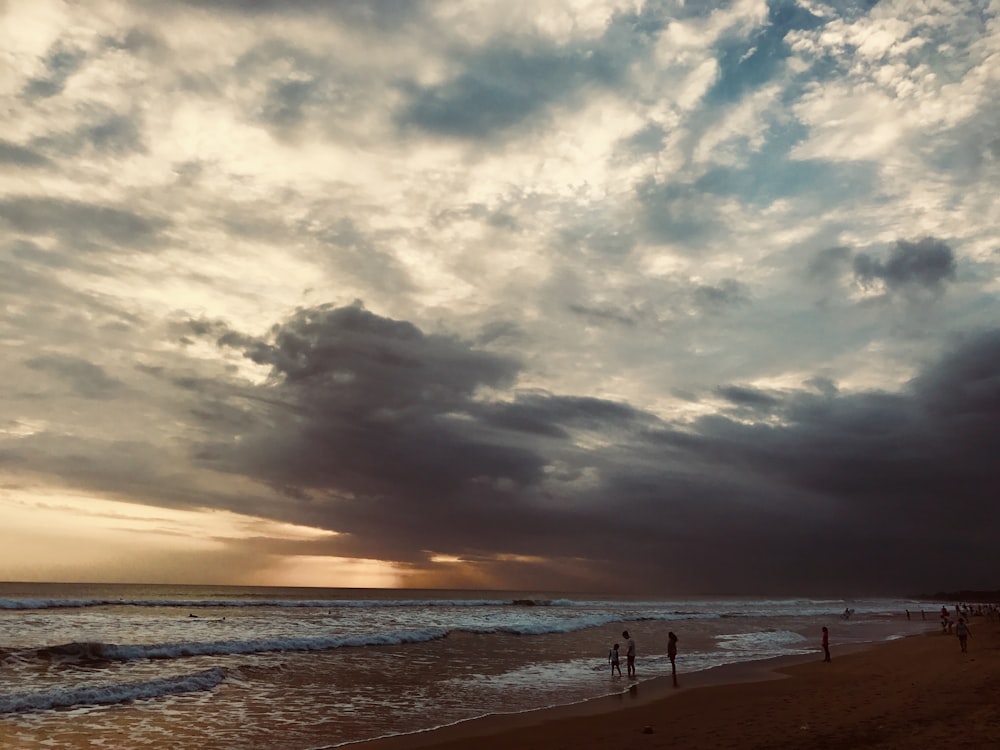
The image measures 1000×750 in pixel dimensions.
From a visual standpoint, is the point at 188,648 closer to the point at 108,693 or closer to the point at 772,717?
the point at 108,693

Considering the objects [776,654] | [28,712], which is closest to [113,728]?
[28,712]

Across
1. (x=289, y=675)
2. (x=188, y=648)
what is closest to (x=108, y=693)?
(x=289, y=675)

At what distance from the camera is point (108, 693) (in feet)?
75.1

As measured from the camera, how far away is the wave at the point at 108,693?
21.0m

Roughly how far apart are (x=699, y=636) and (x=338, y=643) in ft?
90.9

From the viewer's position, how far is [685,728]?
692 inches

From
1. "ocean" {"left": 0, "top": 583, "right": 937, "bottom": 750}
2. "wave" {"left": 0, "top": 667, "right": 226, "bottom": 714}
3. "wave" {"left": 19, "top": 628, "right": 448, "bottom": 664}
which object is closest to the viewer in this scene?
"ocean" {"left": 0, "top": 583, "right": 937, "bottom": 750}

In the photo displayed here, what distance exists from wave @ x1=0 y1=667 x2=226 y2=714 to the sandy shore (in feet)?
36.8

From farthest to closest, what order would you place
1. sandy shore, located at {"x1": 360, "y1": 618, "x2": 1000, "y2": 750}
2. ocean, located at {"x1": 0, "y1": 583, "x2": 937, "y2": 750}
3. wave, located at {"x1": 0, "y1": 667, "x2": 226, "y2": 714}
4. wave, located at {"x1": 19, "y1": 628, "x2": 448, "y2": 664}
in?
wave, located at {"x1": 19, "y1": 628, "x2": 448, "y2": 664} → wave, located at {"x1": 0, "y1": 667, "x2": 226, "y2": 714} → ocean, located at {"x1": 0, "y1": 583, "x2": 937, "y2": 750} → sandy shore, located at {"x1": 360, "y1": 618, "x2": 1000, "y2": 750}

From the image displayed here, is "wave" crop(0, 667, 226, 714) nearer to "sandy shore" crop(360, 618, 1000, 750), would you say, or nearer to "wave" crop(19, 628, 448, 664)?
"wave" crop(19, 628, 448, 664)

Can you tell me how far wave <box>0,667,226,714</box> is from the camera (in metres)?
21.0

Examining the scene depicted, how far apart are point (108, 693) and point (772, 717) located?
2095cm

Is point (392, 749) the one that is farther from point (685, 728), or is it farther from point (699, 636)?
point (699, 636)

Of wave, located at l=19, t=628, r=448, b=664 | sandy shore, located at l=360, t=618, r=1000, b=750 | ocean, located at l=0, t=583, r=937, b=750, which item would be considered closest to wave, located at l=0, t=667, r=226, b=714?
ocean, located at l=0, t=583, r=937, b=750
